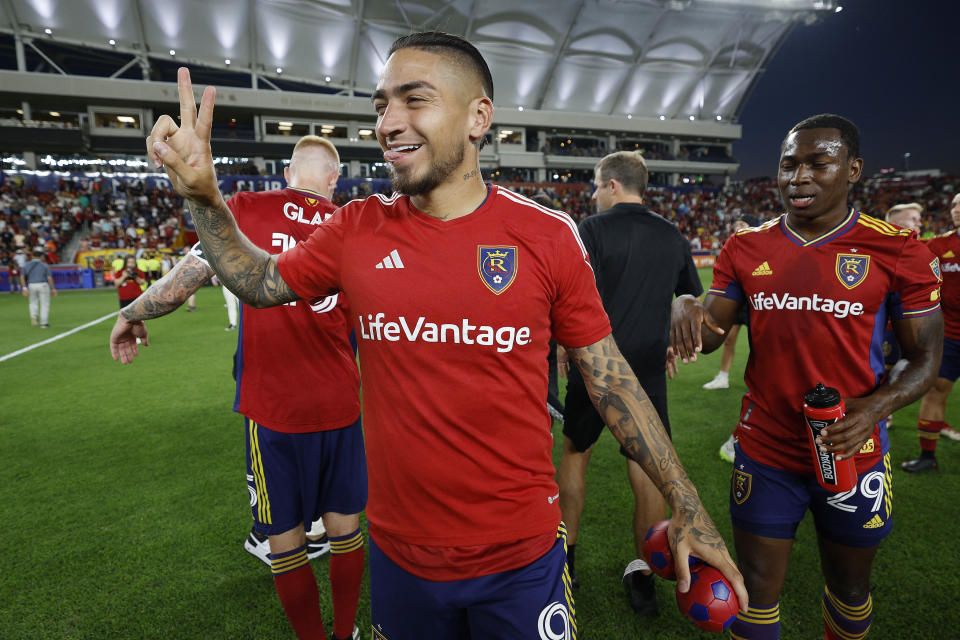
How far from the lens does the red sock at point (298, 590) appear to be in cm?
245

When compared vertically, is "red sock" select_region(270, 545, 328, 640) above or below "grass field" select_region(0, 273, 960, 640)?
above

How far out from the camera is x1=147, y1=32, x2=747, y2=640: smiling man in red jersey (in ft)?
4.85

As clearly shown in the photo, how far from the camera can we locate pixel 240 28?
34.9 meters

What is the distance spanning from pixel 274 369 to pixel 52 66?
4380 cm

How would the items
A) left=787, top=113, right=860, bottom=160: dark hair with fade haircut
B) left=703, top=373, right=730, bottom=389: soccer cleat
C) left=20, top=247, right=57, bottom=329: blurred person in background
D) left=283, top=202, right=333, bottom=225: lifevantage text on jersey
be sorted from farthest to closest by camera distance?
left=20, top=247, right=57, bottom=329: blurred person in background
left=703, top=373, right=730, bottom=389: soccer cleat
left=283, top=202, right=333, bottom=225: lifevantage text on jersey
left=787, top=113, right=860, bottom=160: dark hair with fade haircut

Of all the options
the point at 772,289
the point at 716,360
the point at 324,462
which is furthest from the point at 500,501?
the point at 716,360

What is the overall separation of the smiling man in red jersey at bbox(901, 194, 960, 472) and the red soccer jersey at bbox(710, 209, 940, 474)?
3.23 metres

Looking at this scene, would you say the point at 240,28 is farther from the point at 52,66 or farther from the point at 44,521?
the point at 44,521

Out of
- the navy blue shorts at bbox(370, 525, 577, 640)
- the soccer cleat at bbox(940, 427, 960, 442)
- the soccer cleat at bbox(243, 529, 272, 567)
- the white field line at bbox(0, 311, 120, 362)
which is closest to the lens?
the navy blue shorts at bbox(370, 525, 577, 640)

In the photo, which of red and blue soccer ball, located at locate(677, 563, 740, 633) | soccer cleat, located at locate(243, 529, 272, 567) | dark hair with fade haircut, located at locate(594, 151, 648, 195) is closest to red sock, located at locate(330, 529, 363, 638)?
soccer cleat, located at locate(243, 529, 272, 567)

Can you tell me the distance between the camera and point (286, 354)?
2562mm

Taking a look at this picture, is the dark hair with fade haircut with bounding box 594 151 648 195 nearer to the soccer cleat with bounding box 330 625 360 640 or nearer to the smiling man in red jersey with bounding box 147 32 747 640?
the smiling man in red jersey with bounding box 147 32 747 640

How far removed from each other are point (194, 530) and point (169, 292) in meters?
2.31

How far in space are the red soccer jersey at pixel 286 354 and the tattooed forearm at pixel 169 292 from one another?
0.90 ft
